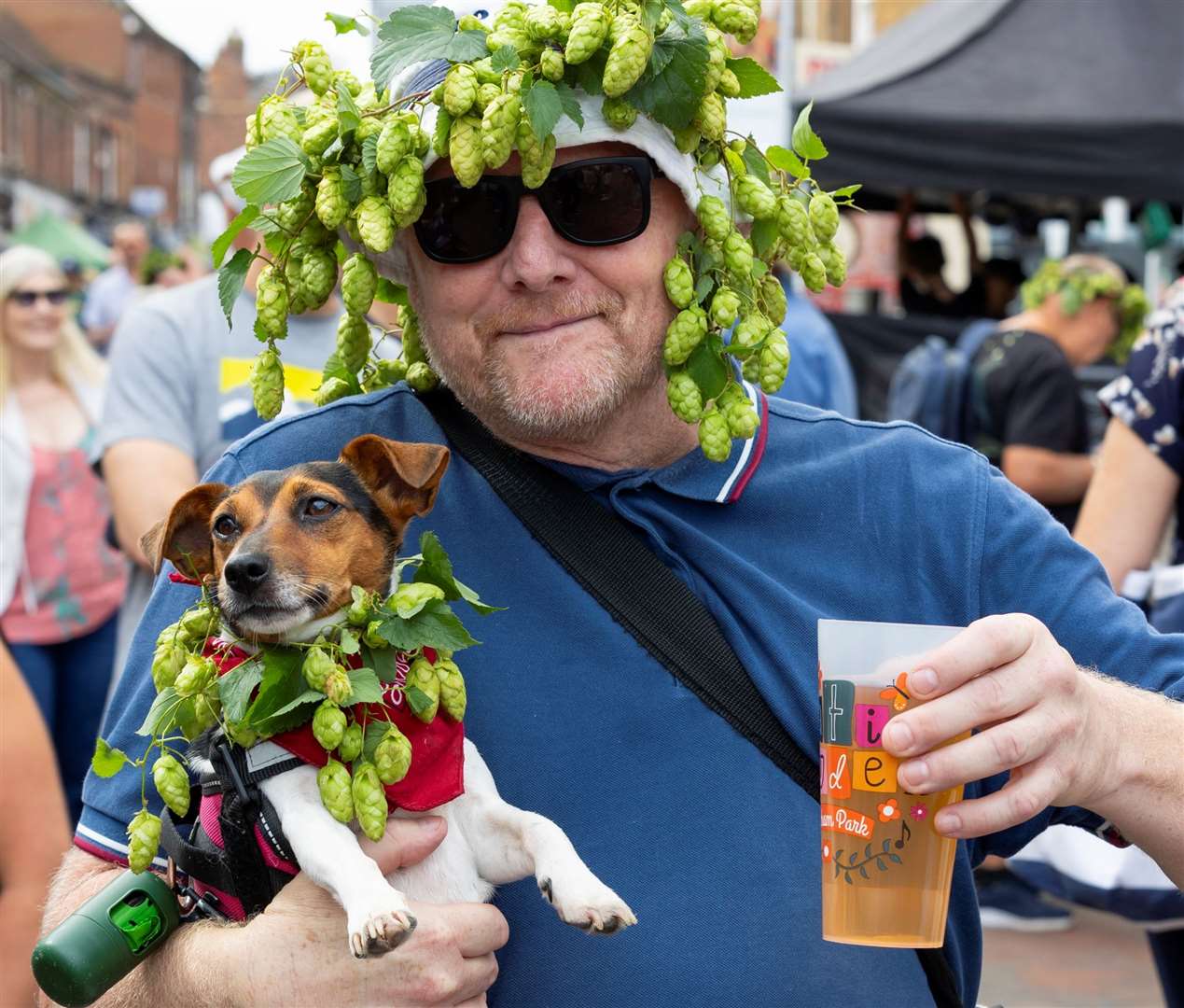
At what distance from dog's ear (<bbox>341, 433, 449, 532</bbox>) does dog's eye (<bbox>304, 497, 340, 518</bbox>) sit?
84 mm

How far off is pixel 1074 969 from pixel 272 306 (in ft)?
16.5

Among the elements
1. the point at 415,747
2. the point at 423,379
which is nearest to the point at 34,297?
the point at 423,379

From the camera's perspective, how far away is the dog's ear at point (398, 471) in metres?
2.13

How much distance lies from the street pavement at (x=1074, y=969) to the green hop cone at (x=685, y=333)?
3.91 meters

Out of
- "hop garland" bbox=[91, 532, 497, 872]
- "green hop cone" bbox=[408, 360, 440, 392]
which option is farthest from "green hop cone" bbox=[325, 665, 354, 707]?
"green hop cone" bbox=[408, 360, 440, 392]

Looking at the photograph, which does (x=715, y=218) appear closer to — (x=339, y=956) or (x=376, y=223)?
(x=376, y=223)

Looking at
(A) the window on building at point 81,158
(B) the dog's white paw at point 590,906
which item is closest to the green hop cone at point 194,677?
(B) the dog's white paw at point 590,906

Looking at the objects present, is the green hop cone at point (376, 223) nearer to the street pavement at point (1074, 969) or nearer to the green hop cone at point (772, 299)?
the green hop cone at point (772, 299)

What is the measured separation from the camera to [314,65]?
235 cm

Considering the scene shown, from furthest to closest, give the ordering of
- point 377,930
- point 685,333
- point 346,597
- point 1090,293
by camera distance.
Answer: point 1090,293
point 685,333
point 346,597
point 377,930

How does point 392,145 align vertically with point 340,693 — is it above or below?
above

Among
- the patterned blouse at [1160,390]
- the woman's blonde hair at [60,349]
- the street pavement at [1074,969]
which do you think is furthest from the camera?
the woman's blonde hair at [60,349]

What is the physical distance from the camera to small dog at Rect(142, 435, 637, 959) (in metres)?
1.91

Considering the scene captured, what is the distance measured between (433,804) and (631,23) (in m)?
1.12
